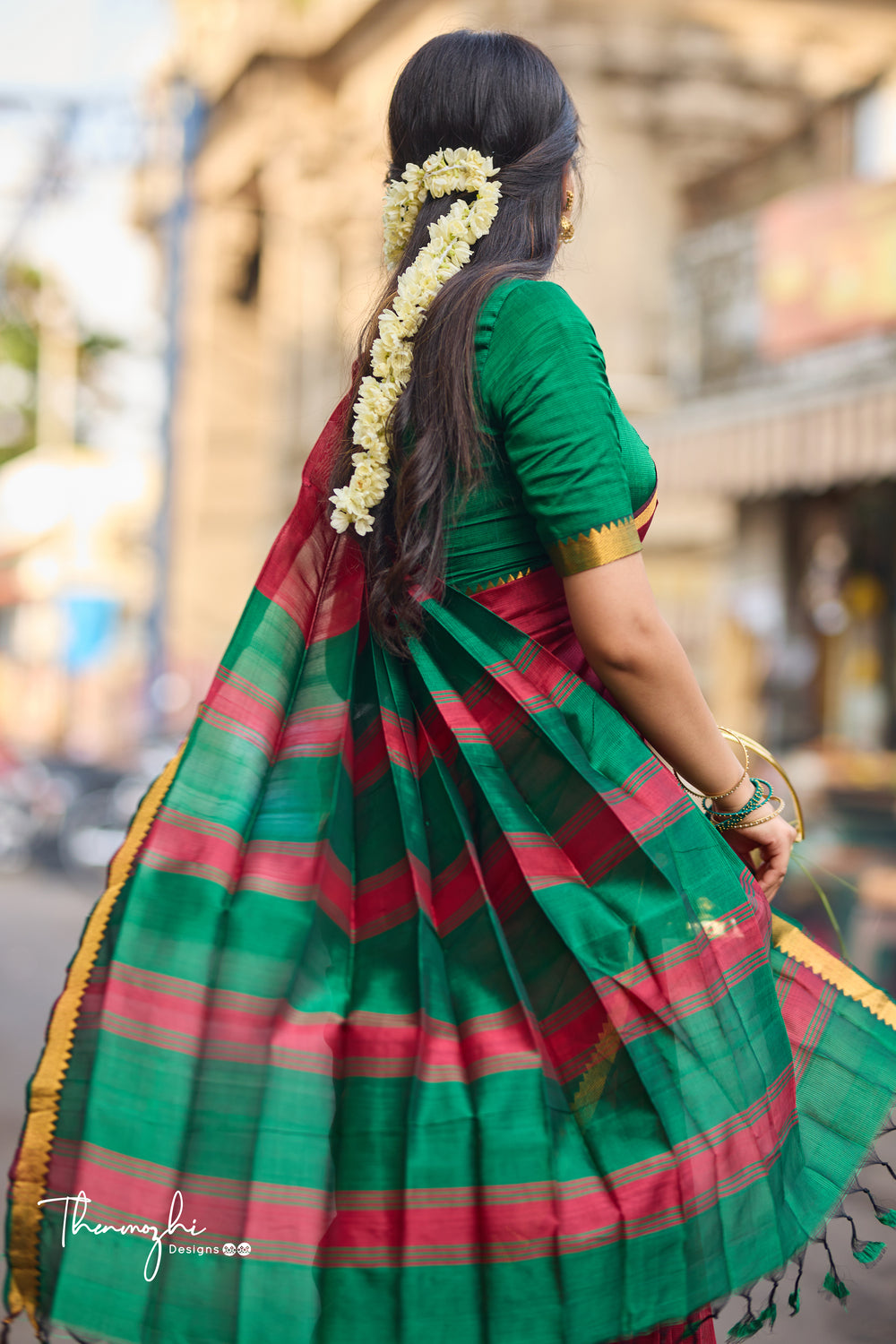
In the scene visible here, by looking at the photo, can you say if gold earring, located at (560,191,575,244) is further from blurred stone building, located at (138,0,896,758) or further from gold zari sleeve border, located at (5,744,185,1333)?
blurred stone building, located at (138,0,896,758)

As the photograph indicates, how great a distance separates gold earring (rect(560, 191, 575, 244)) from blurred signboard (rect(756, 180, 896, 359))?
18.7 feet

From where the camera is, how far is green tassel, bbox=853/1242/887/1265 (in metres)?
1.32

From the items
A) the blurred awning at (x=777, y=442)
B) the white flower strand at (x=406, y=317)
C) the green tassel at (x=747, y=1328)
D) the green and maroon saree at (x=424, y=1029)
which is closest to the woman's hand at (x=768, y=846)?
the green and maroon saree at (x=424, y=1029)

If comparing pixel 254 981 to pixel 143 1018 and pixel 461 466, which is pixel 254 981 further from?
pixel 461 466

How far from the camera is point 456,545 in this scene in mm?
1300

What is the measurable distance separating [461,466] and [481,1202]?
69 centimetres

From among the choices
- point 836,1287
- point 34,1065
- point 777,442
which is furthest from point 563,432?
point 777,442

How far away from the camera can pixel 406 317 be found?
1332 millimetres

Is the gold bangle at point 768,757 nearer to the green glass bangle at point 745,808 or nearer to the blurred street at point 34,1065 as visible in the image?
the green glass bangle at point 745,808

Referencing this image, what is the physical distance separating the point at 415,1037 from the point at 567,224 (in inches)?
36.2

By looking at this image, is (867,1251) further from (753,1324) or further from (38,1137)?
(38,1137)

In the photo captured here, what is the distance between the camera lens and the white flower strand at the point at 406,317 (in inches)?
52.1

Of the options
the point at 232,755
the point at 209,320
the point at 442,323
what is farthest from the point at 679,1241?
the point at 209,320

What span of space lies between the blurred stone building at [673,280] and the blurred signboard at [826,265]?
0.6 inches
